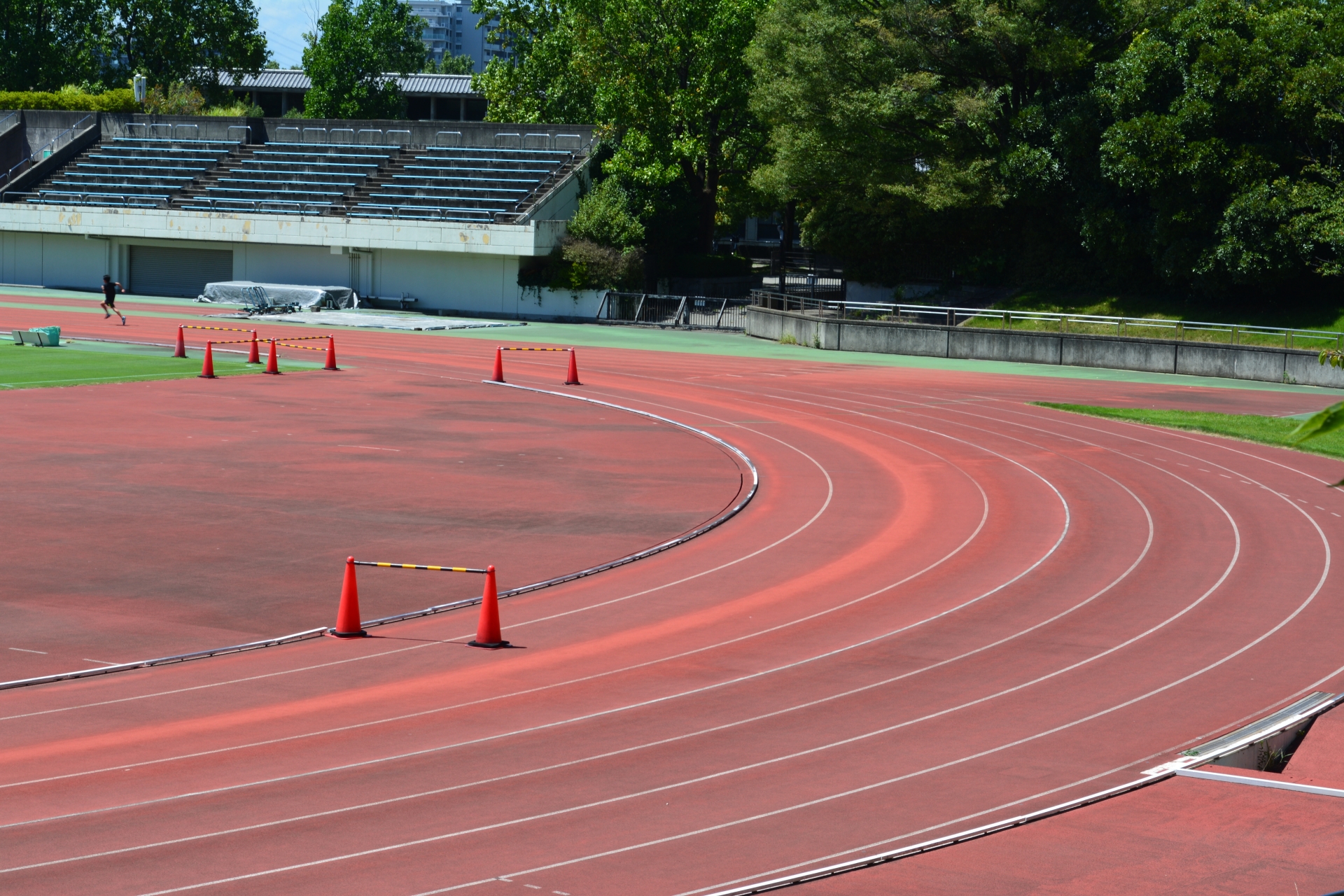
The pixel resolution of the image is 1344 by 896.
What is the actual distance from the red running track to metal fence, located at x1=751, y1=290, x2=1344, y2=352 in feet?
75.0

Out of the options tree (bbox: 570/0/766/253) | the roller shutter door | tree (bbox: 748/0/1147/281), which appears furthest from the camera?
the roller shutter door

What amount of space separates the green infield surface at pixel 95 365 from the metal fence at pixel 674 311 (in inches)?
839

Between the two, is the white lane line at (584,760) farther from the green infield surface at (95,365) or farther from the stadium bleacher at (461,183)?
the stadium bleacher at (461,183)

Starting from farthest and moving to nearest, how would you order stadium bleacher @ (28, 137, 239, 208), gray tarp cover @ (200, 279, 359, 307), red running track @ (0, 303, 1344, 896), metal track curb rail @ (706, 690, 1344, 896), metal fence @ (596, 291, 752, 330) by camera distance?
stadium bleacher @ (28, 137, 239, 208)
gray tarp cover @ (200, 279, 359, 307)
metal fence @ (596, 291, 752, 330)
red running track @ (0, 303, 1344, 896)
metal track curb rail @ (706, 690, 1344, 896)

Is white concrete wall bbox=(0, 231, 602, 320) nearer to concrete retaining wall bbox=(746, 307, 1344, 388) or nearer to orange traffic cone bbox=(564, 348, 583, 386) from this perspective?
concrete retaining wall bbox=(746, 307, 1344, 388)

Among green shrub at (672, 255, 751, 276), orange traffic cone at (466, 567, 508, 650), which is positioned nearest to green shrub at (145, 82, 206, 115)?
green shrub at (672, 255, 751, 276)

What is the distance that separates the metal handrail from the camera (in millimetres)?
70875

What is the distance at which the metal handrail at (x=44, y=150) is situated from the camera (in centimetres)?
7088

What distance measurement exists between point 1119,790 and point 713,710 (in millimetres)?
3217

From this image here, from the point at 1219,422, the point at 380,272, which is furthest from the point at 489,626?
the point at 380,272

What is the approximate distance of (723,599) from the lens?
50.1 ft

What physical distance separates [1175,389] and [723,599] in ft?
88.6

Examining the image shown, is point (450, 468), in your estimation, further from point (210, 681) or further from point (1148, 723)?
point (1148, 723)

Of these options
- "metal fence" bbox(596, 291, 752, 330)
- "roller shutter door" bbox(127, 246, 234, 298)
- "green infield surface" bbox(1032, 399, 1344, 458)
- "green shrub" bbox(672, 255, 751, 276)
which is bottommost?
"green infield surface" bbox(1032, 399, 1344, 458)
